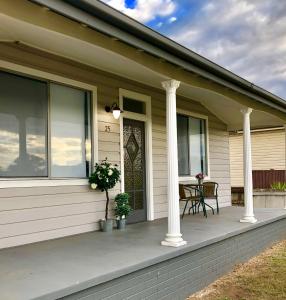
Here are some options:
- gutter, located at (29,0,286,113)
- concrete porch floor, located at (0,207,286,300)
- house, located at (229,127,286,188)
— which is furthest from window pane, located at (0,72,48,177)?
house, located at (229,127,286,188)

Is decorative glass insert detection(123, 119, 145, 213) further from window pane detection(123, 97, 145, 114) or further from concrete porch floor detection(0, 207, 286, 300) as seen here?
concrete porch floor detection(0, 207, 286, 300)

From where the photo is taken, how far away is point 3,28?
3592 mm

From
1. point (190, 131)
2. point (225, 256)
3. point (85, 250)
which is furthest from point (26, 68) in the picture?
point (190, 131)

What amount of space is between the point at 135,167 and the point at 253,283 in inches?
106

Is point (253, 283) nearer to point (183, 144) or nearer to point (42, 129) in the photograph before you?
point (42, 129)

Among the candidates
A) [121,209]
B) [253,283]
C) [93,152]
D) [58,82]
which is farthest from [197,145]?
[58,82]

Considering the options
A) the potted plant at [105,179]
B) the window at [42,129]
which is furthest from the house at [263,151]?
the window at [42,129]

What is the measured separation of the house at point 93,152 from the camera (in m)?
3.49

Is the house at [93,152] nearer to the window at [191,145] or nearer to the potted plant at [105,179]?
the potted plant at [105,179]

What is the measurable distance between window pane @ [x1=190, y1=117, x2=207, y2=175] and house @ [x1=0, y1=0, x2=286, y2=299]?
52.1 inches

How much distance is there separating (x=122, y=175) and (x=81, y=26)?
3091 mm

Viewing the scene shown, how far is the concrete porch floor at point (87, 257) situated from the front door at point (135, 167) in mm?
530

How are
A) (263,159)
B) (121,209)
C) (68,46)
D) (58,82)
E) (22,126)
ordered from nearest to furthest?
(68,46)
(22,126)
(58,82)
(121,209)
(263,159)

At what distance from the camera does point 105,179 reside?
18.2 feet
